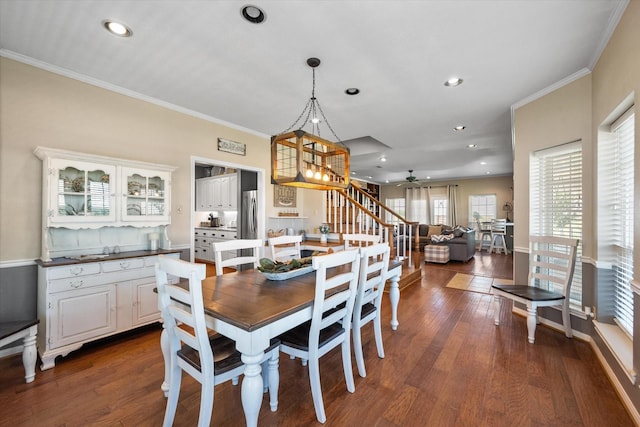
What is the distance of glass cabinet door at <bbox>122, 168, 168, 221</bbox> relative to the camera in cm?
297

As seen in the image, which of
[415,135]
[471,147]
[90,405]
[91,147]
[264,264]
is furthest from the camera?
[471,147]

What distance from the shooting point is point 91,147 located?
2932 mm

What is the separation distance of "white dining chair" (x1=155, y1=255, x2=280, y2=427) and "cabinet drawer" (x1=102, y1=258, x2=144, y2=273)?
150cm

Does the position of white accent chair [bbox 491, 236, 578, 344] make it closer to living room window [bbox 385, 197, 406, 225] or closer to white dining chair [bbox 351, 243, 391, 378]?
white dining chair [bbox 351, 243, 391, 378]

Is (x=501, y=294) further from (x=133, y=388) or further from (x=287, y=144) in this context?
(x=133, y=388)

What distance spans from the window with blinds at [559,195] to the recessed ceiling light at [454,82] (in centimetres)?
139

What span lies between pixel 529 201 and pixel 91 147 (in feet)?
17.0

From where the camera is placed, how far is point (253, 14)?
2.00m

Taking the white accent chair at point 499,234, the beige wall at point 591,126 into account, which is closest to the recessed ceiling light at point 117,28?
the beige wall at point 591,126

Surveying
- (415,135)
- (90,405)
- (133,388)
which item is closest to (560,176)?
(415,135)

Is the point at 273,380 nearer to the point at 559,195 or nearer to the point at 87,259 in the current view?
the point at 87,259

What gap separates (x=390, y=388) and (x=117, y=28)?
3.55 metres

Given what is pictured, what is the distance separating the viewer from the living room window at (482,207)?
10.1 metres

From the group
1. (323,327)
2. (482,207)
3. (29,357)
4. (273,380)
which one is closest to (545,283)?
(323,327)
